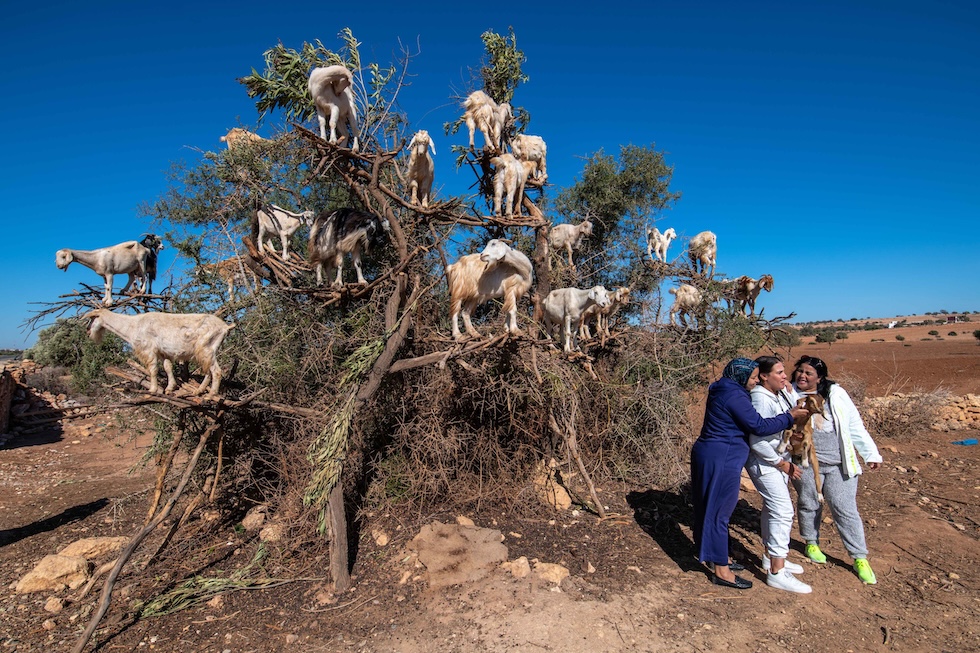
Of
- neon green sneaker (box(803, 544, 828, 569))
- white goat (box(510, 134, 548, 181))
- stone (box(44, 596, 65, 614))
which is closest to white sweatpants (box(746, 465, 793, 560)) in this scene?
neon green sneaker (box(803, 544, 828, 569))

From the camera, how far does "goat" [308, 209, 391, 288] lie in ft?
17.5

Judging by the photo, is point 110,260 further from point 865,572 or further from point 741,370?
point 865,572

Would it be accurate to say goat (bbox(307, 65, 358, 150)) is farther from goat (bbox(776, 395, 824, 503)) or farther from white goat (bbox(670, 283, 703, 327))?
white goat (bbox(670, 283, 703, 327))

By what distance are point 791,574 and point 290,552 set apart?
206 inches

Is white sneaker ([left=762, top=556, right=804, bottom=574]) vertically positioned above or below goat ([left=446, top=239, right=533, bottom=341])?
below

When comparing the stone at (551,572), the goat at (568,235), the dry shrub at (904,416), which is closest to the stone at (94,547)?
the stone at (551,572)

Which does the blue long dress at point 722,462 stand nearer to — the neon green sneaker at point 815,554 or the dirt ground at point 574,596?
the dirt ground at point 574,596

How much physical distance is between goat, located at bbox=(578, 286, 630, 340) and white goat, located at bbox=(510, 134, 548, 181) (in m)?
2.38

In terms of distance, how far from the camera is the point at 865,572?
4.78 meters

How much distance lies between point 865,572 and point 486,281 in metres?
4.76

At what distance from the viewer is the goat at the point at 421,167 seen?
5.33 metres

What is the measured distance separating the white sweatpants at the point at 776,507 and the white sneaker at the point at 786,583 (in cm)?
18

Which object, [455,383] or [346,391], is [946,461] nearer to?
[455,383]

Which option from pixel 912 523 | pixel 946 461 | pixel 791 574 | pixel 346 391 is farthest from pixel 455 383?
pixel 946 461
